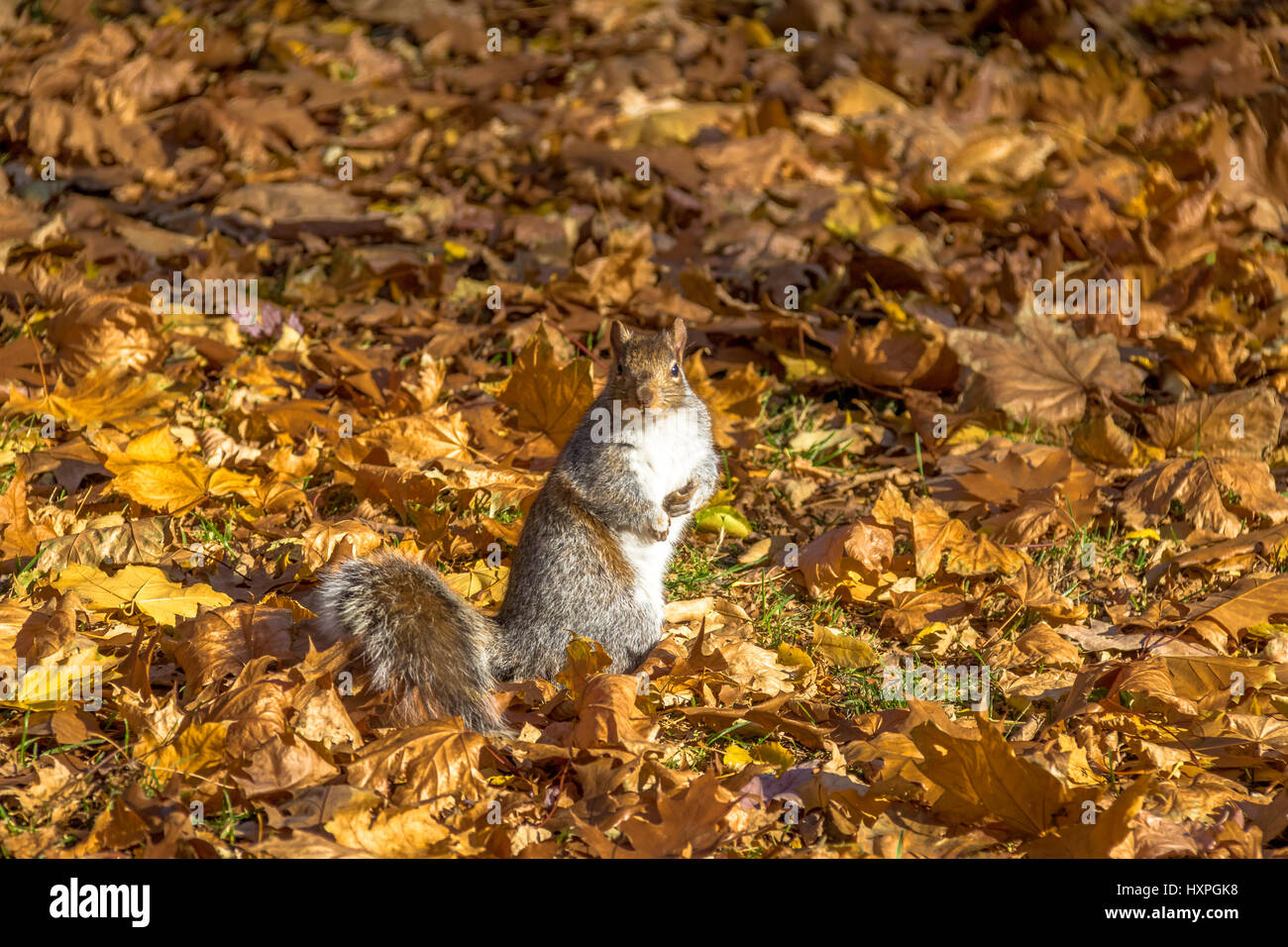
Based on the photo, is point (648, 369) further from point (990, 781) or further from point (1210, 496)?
point (1210, 496)

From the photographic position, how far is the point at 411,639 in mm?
3031

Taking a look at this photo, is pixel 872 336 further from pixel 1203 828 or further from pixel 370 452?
pixel 1203 828

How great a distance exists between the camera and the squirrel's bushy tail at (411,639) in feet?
9.86

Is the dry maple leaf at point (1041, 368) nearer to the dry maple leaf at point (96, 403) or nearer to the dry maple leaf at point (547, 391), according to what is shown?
the dry maple leaf at point (547, 391)

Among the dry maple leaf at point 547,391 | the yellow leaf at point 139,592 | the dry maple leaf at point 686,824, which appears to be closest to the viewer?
the dry maple leaf at point 686,824

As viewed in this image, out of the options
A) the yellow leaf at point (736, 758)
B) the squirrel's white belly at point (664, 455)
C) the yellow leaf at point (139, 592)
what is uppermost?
the squirrel's white belly at point (664, 455)

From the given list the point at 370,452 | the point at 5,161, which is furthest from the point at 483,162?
the point at 370,452

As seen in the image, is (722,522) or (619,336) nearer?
(619,336)

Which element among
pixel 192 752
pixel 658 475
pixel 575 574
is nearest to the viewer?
pixel 192 752

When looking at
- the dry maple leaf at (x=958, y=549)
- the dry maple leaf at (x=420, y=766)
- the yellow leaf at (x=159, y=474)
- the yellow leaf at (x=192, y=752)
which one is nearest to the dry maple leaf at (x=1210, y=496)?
the dry maple leaf at (x=958, y=549)

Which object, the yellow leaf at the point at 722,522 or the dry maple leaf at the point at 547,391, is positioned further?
the dry maple leaf at the point at 547,391

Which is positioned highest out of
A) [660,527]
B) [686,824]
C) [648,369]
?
[648,369]

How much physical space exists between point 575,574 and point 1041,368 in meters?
2.44

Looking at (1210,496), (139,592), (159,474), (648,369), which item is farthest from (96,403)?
(1210,496)
